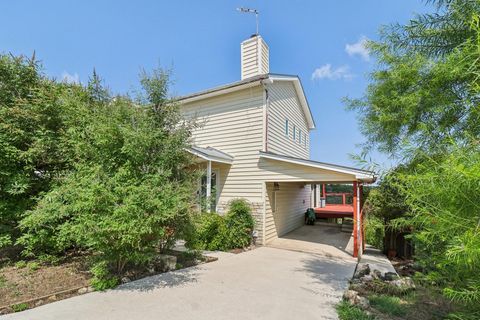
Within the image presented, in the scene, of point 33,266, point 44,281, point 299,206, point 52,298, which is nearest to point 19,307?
point 52,298

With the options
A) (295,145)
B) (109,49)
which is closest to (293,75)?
(295,145)

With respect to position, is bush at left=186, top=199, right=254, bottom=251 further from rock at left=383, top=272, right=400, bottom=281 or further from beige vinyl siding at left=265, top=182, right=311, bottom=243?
rock at left=383, top=272, right=400, bottom=281

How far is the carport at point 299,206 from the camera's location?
24.8 feet

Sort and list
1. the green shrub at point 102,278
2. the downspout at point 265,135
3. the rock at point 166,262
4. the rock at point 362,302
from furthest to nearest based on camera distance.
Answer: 1. the downspout at point 265,135
2. the rock at point 166,262
3. the green shrub at point 102,278
4. the rock at point 362,302

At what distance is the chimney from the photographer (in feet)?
34.2

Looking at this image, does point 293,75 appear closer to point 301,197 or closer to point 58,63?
point 301,197

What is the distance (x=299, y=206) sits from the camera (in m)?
13.2

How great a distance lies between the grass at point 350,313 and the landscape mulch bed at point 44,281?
3.72 metres

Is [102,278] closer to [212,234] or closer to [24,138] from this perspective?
[24,138]

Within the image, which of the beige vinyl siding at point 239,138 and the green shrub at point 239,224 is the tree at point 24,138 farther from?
the green shrub at point 239,224

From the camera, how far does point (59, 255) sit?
20.4 feet

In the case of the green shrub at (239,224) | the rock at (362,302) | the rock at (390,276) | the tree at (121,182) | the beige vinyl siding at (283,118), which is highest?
the beige vinyl siding at (283,118)

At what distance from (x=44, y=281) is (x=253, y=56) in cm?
989

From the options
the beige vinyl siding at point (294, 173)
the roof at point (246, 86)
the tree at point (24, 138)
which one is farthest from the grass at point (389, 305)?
the tree at point (24, 138)
